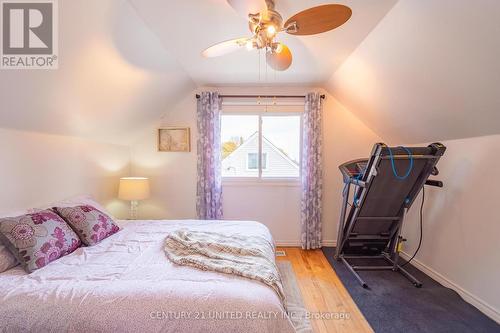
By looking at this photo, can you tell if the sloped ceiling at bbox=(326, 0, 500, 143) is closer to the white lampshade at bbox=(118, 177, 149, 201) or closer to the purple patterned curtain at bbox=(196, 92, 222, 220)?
the purple patterned curtain at bbox=(196, 92, 222, 220)

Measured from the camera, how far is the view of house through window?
3.66 m

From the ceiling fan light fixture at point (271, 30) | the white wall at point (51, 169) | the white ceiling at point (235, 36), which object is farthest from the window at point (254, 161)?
the ceiling fan light fixture at point (271, 30)

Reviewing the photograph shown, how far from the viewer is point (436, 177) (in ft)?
8.79

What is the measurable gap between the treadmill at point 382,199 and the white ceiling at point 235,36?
3.58 ft

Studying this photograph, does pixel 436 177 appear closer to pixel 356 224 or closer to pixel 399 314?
pixel 356 224

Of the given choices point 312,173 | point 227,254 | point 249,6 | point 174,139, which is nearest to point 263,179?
point 312,173

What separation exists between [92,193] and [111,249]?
1.31 meters

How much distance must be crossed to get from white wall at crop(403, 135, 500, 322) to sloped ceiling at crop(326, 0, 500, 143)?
0.23m

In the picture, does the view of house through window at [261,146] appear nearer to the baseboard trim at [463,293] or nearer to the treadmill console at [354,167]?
the treadmill console at [354,167]

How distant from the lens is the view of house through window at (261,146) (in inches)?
144

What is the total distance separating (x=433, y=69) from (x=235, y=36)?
1.63 m

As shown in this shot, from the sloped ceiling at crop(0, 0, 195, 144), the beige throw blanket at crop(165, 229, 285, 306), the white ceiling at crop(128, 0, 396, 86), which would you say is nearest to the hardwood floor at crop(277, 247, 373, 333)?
the beige throw blanket at crop(165, 229, 285, 306)

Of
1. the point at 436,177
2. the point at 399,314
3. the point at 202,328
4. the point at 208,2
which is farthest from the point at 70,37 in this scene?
the point at 436,177

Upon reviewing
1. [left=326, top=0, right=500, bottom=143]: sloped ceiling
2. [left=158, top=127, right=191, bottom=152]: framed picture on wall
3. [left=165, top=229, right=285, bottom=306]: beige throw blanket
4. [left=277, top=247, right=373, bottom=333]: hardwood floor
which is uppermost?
[left=326, top=0, right=500, bottom=143]: sloped ceiling
